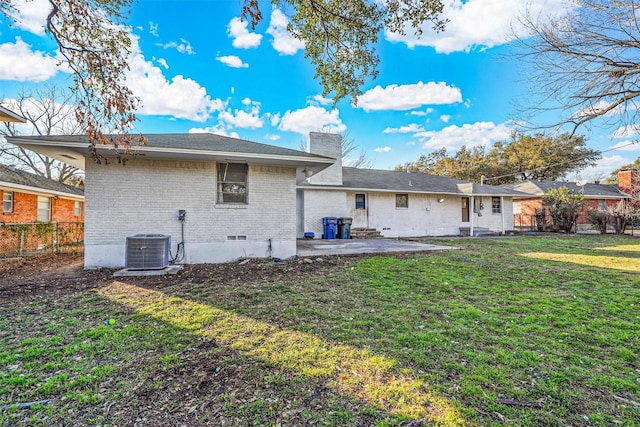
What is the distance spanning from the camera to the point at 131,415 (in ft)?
6.88

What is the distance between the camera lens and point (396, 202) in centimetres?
1681

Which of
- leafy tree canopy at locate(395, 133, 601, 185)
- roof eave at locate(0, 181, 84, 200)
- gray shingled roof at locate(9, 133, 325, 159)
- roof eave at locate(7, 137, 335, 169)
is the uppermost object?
leafy tree canopy at locate(395, 133, 601, 185)

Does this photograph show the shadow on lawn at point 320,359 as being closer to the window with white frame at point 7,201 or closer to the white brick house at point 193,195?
the white brick house at point 193,195

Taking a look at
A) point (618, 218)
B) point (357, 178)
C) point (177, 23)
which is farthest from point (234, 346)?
point (618, 218)

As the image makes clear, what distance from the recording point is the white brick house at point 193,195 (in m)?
7.14

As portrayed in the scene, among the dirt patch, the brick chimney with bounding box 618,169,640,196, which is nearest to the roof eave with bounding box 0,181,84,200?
the dirt patch

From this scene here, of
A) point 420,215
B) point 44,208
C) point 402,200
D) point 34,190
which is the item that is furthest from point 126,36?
point 420,215

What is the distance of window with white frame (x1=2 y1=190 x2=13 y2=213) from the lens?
12.2m

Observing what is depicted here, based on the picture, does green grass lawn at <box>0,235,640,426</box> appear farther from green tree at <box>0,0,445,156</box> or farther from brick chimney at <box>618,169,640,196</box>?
brick chimney at <box>618,169,640,196</box>

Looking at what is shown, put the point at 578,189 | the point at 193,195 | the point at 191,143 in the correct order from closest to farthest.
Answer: the point at 191,143 → the point at 193,195 → the point at 578,189

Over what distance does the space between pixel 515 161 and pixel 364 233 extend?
1017 inches

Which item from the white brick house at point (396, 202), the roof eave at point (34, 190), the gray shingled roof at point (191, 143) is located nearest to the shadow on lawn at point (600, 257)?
the white brick house at point (396, 202)

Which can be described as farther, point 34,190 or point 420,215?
point 420,215

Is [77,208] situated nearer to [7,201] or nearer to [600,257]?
[7,201]
